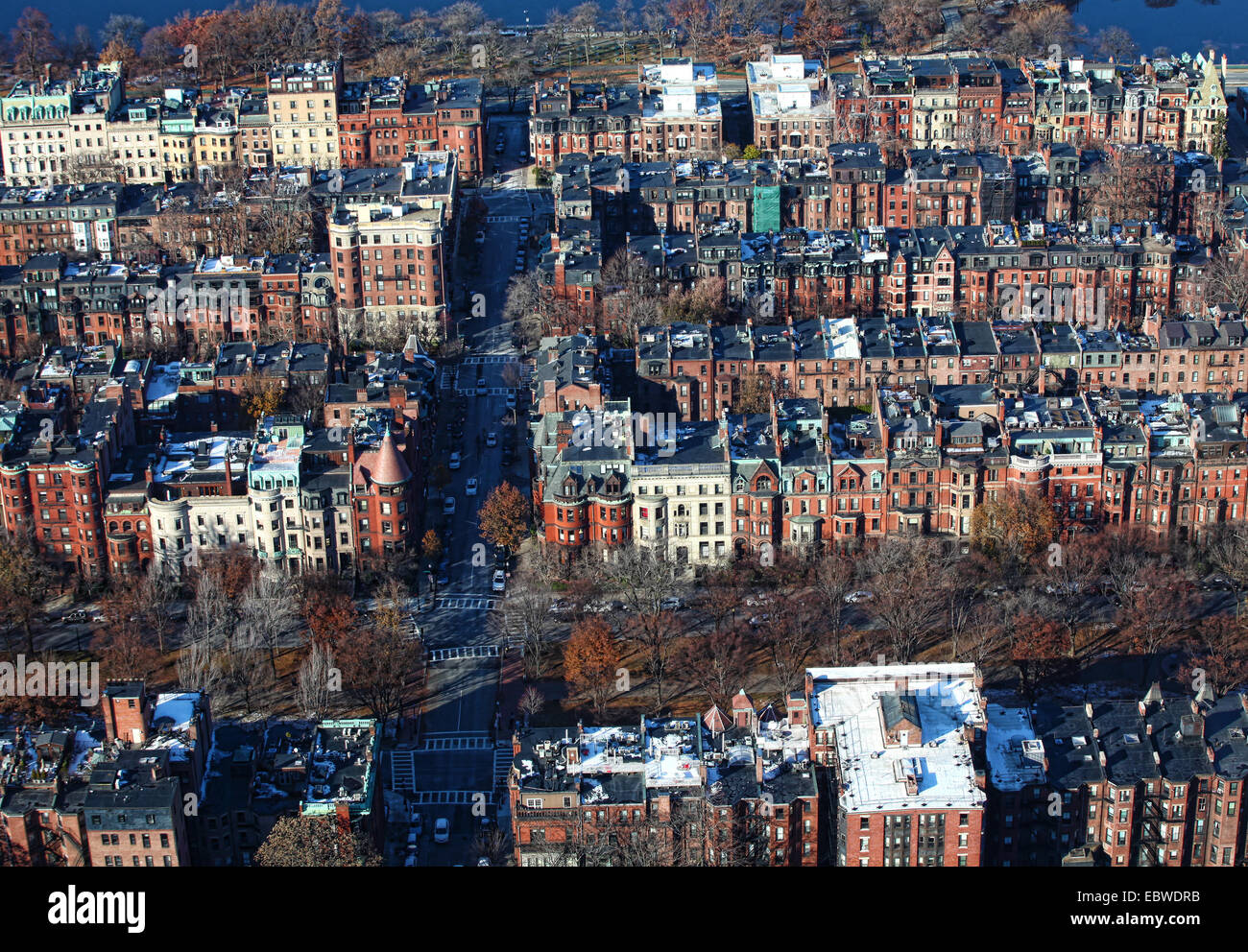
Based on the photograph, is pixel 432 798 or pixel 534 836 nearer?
pixel 534 836

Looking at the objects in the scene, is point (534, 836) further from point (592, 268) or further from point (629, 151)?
point (629, 151)

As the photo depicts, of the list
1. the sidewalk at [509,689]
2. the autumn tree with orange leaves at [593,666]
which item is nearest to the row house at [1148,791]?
the autumn tree with orange leaves at [593,666]

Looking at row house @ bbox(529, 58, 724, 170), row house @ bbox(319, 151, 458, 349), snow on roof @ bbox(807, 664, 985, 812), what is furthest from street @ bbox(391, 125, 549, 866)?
snow on roof @ bbox(807, 664, 985, 812)

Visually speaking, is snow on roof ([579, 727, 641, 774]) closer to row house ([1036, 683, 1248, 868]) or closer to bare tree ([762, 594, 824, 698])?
bare tree ([762, 594, 824, 698])

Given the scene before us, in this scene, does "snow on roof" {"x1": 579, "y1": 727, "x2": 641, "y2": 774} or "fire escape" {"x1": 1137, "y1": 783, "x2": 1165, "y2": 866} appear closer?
"fire escape" {"x1": 1137, "y1": 783, "x2": 1165, "y2": 866}

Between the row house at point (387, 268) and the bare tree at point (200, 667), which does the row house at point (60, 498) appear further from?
the row house at point (387, 268)
